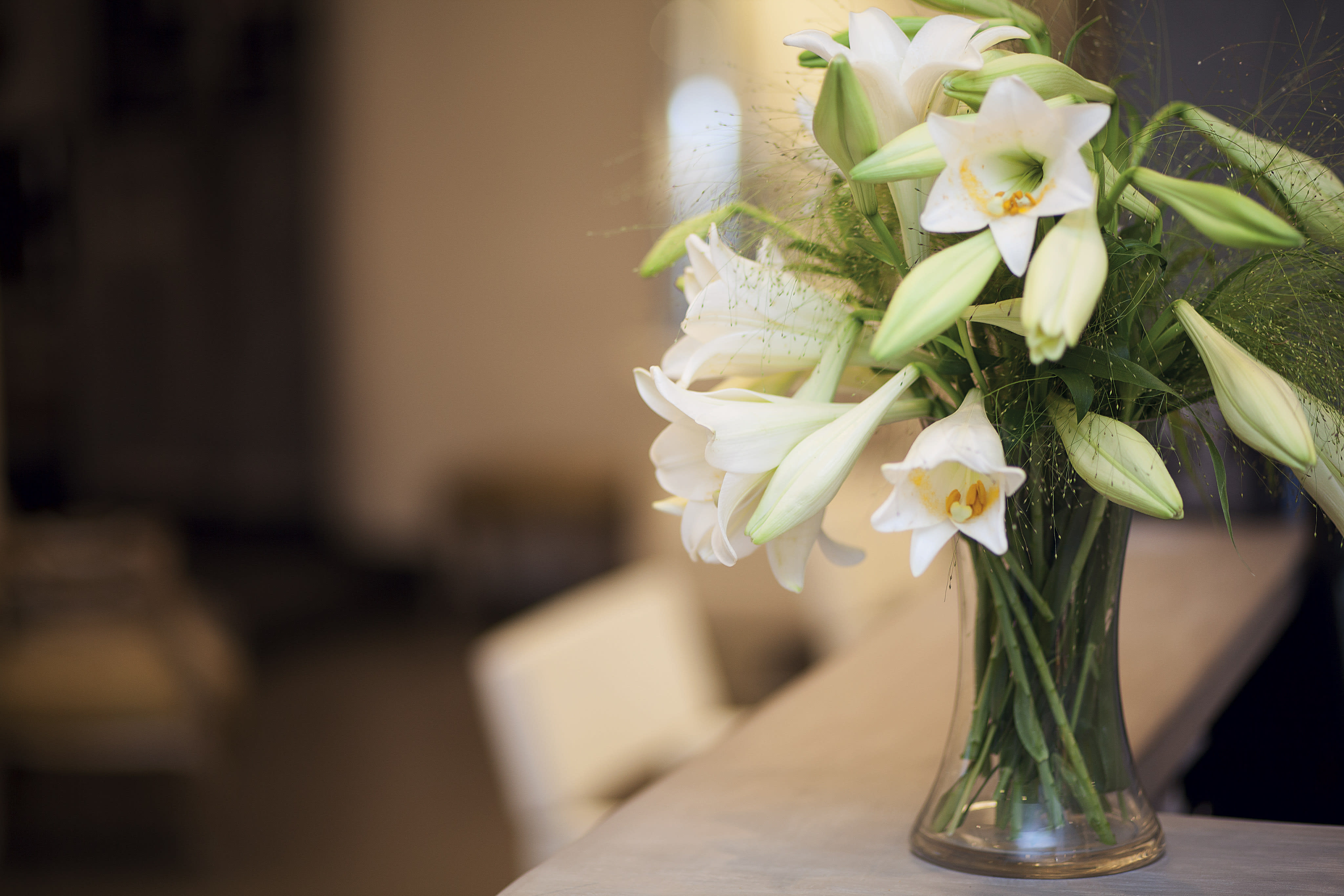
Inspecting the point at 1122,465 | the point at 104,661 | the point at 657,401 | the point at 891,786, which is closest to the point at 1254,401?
Result: the point at 1122,465

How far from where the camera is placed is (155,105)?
5.33 metres

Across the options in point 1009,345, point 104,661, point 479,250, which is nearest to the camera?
point 1009,345

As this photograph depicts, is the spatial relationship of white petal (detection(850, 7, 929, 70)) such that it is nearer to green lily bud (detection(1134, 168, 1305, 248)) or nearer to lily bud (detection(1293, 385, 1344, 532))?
green lily bud (detection(1134, 168, 1305, 248))

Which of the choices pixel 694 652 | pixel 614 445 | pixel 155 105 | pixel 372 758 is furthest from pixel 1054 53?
pixel 155 105

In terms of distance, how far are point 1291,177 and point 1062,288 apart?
0.55 ft

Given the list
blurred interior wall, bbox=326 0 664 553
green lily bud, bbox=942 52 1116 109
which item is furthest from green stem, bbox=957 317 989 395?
blurred interior wall, bbox=326 0 664 553

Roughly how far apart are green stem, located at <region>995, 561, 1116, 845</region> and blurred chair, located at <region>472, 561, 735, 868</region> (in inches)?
27.5

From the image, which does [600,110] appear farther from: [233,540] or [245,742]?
[245,742]

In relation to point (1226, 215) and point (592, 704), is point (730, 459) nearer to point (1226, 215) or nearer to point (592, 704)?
point (1226, 215)

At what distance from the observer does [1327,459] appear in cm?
55

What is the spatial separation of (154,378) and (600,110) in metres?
2.52

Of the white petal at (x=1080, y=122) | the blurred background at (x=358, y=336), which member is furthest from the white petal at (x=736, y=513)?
the blurred background at (x=358, y=336)

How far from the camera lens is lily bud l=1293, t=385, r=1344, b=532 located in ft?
1.78

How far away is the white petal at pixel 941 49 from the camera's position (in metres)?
0.53
